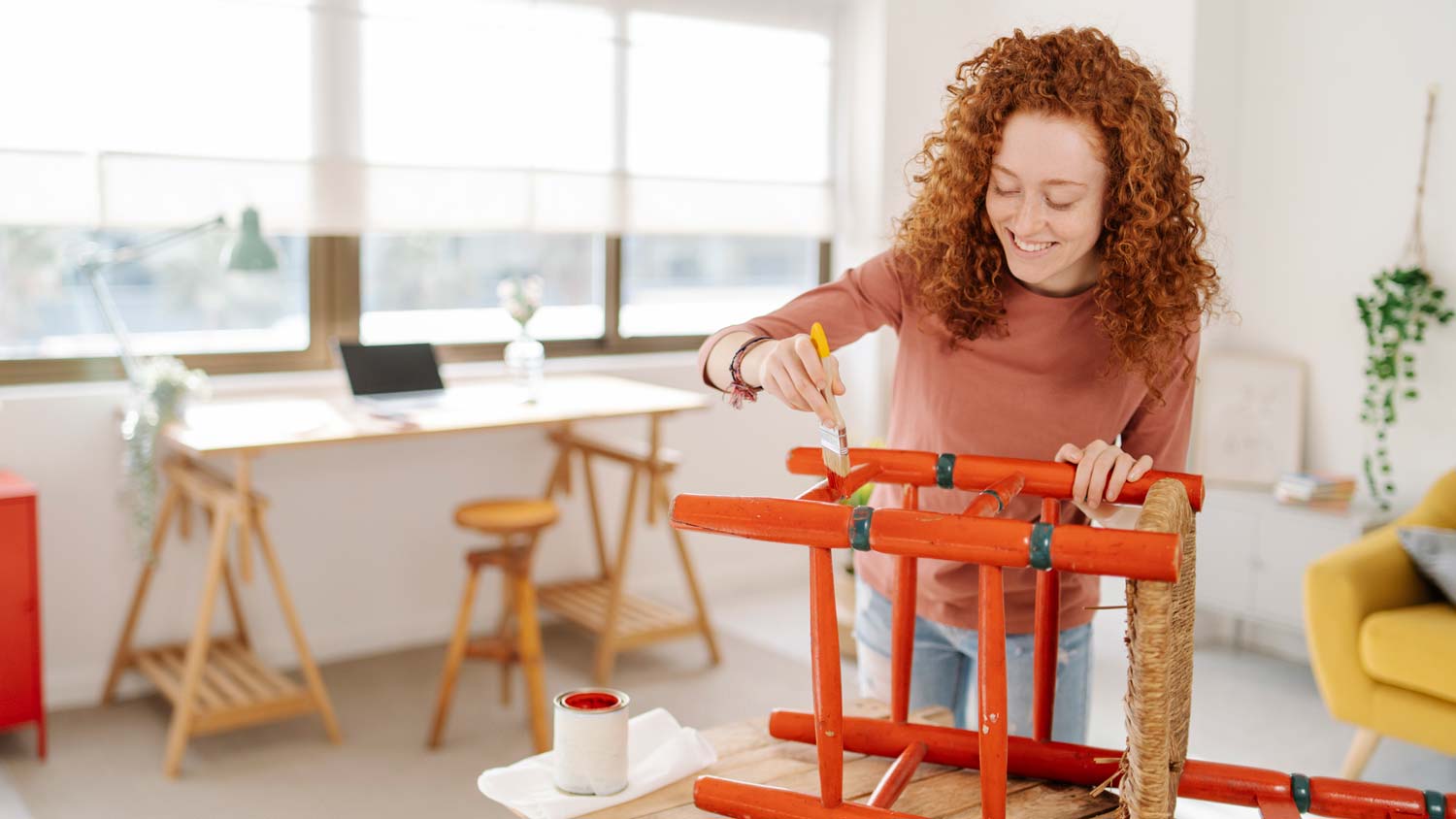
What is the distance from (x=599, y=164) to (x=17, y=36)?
65.0 inches

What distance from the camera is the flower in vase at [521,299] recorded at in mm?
3541

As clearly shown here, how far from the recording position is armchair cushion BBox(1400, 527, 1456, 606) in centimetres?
294

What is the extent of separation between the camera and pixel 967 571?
63.5 inches

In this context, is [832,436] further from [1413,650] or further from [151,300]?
[151,300]

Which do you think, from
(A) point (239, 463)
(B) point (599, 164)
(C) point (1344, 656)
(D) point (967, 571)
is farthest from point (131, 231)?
(C) point (1344, 656)

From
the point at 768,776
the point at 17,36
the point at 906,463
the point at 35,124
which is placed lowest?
the point at 768,776

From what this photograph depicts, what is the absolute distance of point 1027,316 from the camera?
154 cm

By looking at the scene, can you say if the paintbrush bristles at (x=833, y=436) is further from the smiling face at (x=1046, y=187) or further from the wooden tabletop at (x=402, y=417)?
the wooden tabletop at (x=402, y=417)

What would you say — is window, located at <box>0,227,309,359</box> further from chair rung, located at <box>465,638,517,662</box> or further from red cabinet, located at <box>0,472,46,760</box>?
chair rung, located at <box>465,638,517,662</box>

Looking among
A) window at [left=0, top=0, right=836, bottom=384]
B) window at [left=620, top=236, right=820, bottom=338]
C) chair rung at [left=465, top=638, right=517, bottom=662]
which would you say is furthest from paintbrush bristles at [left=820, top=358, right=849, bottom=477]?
window at [left=620, top=236, right=820, bottom=338]

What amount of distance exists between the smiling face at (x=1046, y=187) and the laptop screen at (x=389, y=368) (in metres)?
2.38

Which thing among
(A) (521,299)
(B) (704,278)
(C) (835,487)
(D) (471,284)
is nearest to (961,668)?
(C) (835,487)

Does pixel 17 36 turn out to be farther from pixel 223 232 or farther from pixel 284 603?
pixel 284 603

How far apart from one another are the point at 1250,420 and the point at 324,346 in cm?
283
